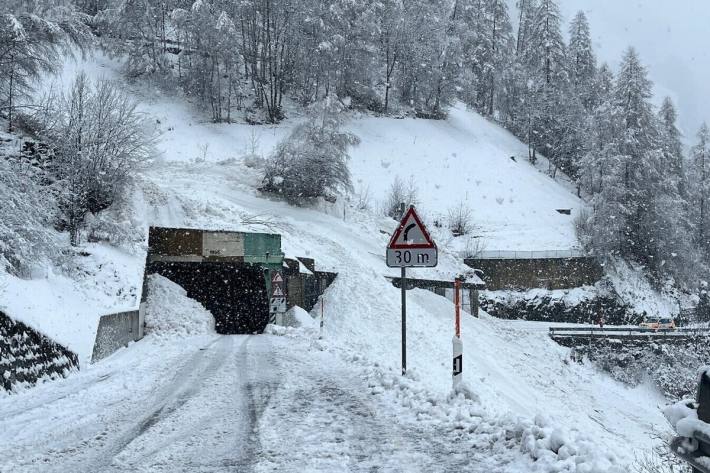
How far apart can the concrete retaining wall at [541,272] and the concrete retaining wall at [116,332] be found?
31.7 meters

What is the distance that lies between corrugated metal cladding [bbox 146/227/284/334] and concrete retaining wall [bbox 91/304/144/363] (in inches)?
133

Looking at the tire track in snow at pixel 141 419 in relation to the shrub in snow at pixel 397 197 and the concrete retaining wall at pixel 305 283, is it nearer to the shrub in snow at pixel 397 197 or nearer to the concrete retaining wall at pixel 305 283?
the concrete retaining wall at pixel 305 283

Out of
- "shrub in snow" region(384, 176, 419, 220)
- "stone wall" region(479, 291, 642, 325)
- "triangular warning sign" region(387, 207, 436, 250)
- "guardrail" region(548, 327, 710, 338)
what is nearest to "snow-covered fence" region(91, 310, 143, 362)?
"triangular warning sign" region(387, 207, 436, 250)

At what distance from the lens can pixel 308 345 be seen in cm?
1611

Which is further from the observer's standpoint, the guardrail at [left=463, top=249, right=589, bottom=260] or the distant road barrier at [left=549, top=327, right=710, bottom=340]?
the guardrail at [left=463, top=249, right=589, bottom=260]

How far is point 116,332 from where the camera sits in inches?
577

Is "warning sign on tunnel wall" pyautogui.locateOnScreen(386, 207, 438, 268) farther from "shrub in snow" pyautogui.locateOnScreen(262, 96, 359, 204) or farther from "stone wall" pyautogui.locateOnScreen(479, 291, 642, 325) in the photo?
"stone wall" pyautogui.locateOnScreen(479, 291, 642, 325)

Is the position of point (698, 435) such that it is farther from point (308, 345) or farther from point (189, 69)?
point (189, 69)

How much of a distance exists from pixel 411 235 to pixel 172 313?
39.0 feet

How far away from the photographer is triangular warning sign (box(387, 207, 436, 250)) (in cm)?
1016

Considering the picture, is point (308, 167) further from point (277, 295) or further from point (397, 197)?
point (277, 295)

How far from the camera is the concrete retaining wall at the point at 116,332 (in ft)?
43.0

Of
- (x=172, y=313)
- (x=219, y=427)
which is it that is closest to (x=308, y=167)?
(x=172, y=313)

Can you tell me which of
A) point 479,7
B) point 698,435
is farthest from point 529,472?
point 479,7
